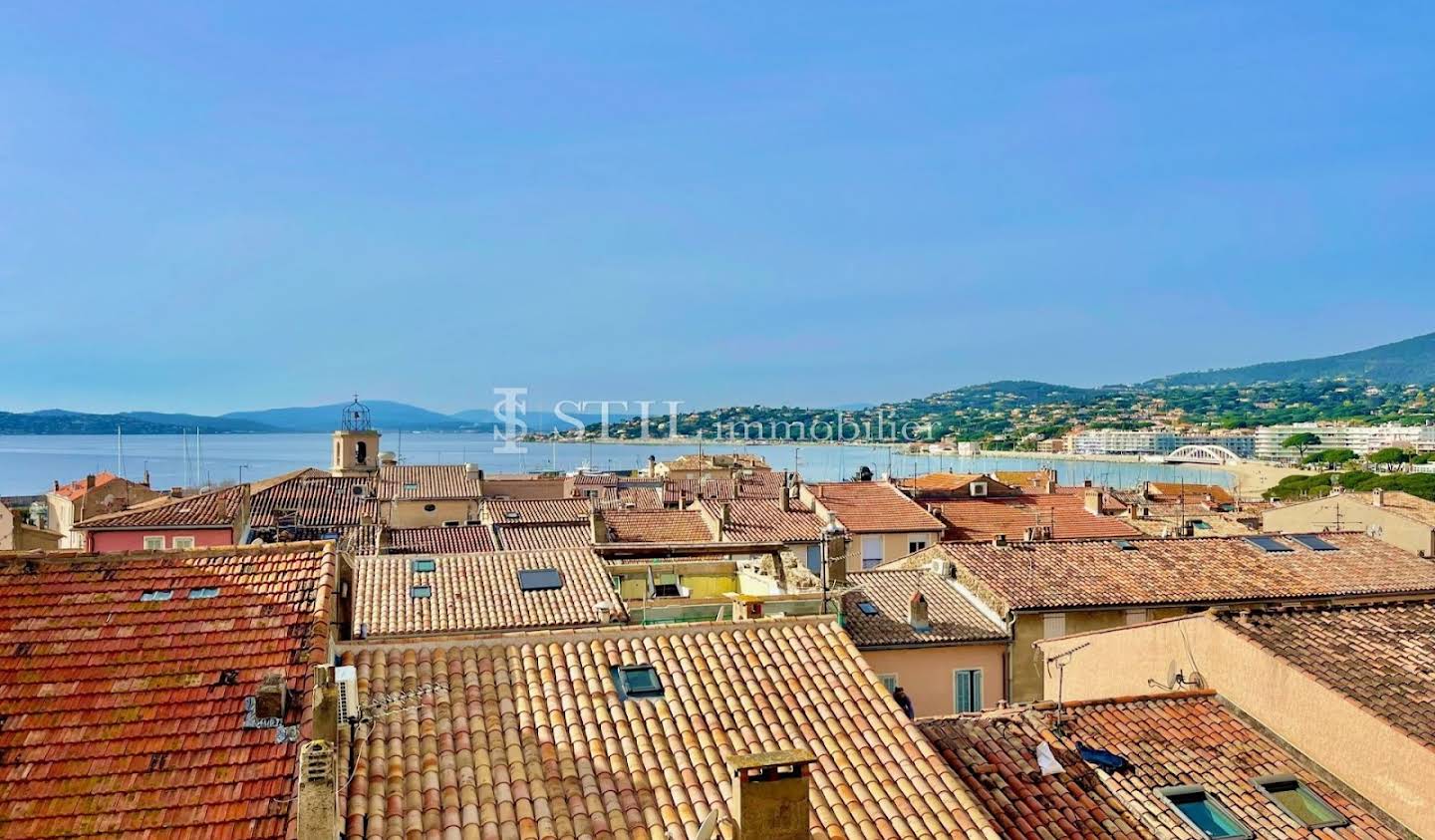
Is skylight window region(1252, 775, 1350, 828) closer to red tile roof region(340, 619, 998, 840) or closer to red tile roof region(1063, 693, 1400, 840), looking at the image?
red tile roof region(1063, 693, 1400, 840)

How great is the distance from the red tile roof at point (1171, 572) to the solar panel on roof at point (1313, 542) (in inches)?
11.9

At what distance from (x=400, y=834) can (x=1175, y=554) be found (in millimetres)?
24052

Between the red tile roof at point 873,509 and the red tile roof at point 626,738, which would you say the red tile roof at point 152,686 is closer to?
the red tile roof at point 626,738

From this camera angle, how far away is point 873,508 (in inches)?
1690

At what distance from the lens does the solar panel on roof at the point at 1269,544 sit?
91.6 feet

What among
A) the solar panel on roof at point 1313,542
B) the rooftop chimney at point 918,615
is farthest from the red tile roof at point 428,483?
the solar panel on roof at point 1313,542

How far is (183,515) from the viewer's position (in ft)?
128

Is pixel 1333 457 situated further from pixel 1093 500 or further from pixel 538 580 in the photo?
pixel 538 580

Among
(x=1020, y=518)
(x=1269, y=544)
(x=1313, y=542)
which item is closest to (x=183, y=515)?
(x=1020, y=518)

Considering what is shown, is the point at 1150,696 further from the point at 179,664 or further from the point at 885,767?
the point at 179,664

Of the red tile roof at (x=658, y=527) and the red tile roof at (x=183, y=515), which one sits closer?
the red tile roof at (x=658, y=527)

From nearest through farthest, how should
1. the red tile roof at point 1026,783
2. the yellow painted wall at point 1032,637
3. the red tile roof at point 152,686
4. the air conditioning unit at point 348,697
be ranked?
the red tile roof at point 152,686 → the air conditioning unit at point 348,697 → the red tile roof at point 1026,783 → the yellow painted wall at point 1032,637

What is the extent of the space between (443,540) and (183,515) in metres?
12.0

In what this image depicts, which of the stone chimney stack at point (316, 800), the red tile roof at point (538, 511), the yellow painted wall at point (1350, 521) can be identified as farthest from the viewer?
the red tile roof at point (538, 511)
